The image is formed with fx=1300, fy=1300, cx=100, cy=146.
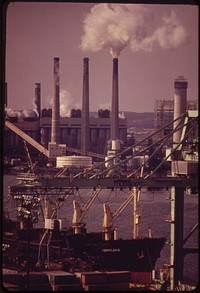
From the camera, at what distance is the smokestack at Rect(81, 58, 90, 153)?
6832mm

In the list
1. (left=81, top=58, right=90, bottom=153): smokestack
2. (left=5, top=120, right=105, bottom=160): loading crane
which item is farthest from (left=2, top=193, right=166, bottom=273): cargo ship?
A: (left=81, top=58, right=90, bottom=153): smokestack

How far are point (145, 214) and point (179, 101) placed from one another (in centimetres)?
196

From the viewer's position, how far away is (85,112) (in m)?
6.96

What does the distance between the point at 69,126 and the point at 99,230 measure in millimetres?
1815

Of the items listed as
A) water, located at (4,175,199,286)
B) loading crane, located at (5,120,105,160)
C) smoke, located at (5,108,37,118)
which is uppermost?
smoke, located at (5,108,37,118)

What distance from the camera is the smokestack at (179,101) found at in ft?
22.3

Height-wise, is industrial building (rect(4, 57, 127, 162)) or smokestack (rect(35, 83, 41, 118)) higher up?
smokestack (rect(35, 83, 41, 118))

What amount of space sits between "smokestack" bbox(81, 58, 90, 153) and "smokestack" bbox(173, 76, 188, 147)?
470mm

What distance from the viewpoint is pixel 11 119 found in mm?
7078

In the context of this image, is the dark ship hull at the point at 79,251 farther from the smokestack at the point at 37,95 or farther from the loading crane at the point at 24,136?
the smokestack at the point at 37,95

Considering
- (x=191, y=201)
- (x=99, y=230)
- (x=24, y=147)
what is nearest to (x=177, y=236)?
(x=191, y=201)

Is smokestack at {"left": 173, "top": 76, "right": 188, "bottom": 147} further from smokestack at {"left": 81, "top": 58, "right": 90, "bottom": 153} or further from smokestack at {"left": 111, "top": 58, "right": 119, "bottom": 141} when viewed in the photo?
smokestack at {"left": 81, "top": 58, "right": 90, "bottom": 153}

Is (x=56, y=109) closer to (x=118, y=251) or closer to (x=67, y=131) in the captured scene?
(x=67, y=131)

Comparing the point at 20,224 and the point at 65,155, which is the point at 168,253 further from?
the point at 65,155
